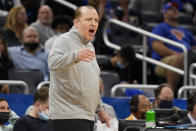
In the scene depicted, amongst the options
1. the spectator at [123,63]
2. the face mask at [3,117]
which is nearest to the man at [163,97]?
the spectator at [123,63]

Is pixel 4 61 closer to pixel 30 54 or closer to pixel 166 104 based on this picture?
pixel 30 54

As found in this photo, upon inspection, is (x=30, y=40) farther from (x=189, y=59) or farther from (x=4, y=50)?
(x=189, y=59)

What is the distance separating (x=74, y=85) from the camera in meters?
5.06

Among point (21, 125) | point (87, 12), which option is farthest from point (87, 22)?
point (21, 125)

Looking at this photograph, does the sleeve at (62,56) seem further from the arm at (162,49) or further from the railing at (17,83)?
the arm at (162,49)

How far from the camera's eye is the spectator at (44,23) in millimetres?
10391

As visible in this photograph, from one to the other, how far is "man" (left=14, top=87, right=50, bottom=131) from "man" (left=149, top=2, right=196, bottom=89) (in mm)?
3541

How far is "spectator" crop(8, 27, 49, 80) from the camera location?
9.47 metres

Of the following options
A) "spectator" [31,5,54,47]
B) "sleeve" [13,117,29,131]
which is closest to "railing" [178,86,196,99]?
"spectator" [31,5,54,47]

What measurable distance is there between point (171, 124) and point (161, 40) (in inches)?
171

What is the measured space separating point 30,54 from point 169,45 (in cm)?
222

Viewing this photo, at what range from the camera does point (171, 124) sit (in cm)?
584

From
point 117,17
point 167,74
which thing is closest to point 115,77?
point 167,74

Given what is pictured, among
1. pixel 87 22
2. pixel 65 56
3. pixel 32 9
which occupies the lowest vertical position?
pixel 65 56
